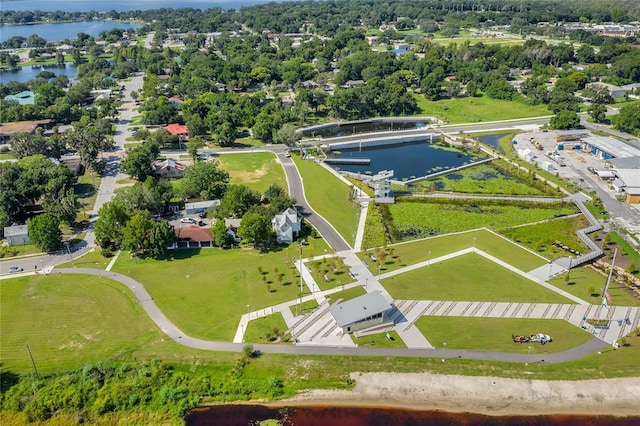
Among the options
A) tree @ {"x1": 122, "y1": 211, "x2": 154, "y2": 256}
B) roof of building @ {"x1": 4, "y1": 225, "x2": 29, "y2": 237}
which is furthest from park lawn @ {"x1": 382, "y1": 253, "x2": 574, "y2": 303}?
roof of building @ {"x1": 4, "y1": 225, "x2": 29, "y2": 237}

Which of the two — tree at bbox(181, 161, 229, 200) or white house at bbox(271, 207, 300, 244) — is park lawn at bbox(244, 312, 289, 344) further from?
tree at bbox(181, 161, 229, 200)

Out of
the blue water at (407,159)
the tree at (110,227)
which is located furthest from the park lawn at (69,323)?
the blue water at (407,159)

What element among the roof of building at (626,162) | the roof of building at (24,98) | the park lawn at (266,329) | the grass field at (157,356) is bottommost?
the grass field at (157,356)

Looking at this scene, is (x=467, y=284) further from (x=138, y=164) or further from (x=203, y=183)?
(x=138, y=164)

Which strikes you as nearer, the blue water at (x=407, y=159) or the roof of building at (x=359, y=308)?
the roof of building at (x=359, y=308)

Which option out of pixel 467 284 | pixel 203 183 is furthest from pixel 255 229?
pixel 467 284

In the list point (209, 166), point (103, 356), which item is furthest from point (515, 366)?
point (209, 166)

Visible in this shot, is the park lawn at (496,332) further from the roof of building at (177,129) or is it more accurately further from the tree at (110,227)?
the roof of building at (177,129)
